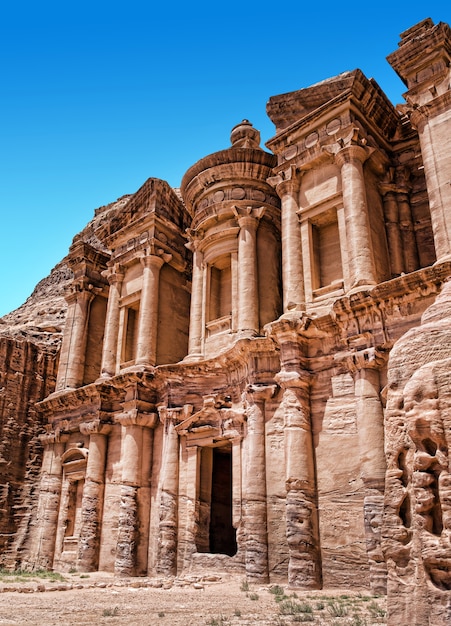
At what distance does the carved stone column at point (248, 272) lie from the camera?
1433cm

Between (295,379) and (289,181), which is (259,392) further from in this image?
(289,181)

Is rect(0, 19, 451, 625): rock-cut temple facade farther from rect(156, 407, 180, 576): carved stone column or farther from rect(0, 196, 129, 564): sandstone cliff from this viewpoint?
rect(0, 196, 129, 564): sandstone cliff

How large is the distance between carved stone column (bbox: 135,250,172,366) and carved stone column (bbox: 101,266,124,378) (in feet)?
4.82

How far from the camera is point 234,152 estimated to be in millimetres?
16125

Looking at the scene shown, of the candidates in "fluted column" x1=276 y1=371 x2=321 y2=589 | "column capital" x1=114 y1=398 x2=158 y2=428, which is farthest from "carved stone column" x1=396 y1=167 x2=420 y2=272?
"column capital" x1=114 y1=398 x2=158 y2=428

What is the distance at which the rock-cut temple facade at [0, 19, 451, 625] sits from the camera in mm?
10844

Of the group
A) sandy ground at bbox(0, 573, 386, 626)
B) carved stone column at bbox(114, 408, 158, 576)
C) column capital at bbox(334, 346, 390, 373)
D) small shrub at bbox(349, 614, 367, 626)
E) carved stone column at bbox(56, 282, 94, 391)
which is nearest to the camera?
small shrub at bbox(349, 614, 367, 626)

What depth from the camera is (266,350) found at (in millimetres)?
12969

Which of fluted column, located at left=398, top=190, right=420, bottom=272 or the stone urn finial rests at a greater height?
the stone urn finial

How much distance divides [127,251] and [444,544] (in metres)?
15.9

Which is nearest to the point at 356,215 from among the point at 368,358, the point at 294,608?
the point at 368,358

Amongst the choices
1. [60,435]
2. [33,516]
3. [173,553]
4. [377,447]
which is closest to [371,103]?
[377,447]

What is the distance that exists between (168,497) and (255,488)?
10.3 ft

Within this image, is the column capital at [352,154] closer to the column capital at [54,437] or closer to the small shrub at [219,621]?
the small shrub at [219,621]
